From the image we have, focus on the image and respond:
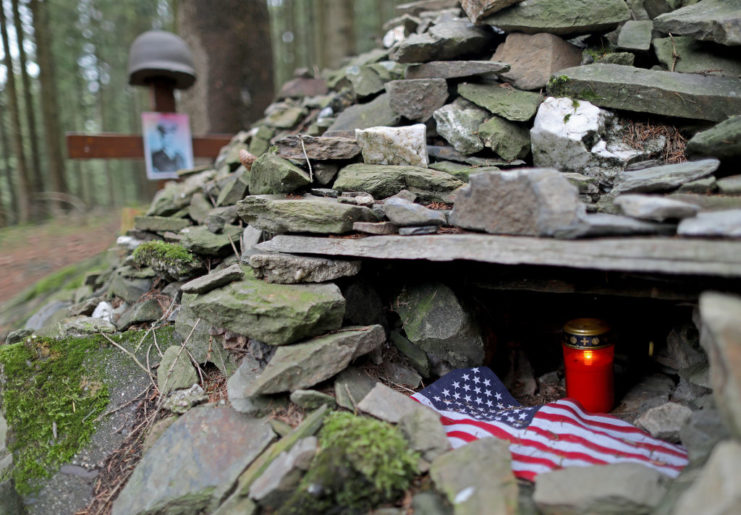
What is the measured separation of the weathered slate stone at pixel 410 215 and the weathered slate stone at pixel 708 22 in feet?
8.68

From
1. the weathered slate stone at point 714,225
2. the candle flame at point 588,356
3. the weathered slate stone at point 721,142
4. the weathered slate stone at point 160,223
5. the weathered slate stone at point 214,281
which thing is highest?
the weathered slate stone at point 721,142

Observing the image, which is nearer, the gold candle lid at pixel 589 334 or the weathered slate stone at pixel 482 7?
the gold candle lid at pixel 589 334

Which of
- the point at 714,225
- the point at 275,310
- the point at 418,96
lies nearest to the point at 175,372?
the point at 275,310

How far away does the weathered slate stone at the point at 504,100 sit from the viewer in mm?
4219

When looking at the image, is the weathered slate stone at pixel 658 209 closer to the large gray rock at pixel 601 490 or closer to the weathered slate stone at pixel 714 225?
the weathered slate stone at pixel 714 225

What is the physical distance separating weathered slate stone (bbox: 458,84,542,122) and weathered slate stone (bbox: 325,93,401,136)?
2.33 feet

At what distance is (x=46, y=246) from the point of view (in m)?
9.09

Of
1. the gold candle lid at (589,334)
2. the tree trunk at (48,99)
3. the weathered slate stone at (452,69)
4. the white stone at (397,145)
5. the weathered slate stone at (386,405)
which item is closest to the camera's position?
the weathered slate stone at (386,405)

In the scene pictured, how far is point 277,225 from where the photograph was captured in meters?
3.61

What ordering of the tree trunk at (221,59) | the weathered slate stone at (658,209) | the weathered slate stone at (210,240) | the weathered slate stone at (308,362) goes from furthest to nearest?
1. the tree trunk at (221,59)
2. the weathered slate stone at (210,240)
3. the weathered slate stone at (308,362)
4. the weathered slate stone at (658,209)

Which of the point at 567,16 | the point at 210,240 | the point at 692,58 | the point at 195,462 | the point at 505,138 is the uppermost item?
the point at 567,16

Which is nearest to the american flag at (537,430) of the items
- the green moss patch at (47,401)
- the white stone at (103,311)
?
the green moss patch at (47,401)

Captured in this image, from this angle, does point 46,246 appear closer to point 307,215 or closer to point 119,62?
point 307,215

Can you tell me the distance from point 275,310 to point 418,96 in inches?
100
